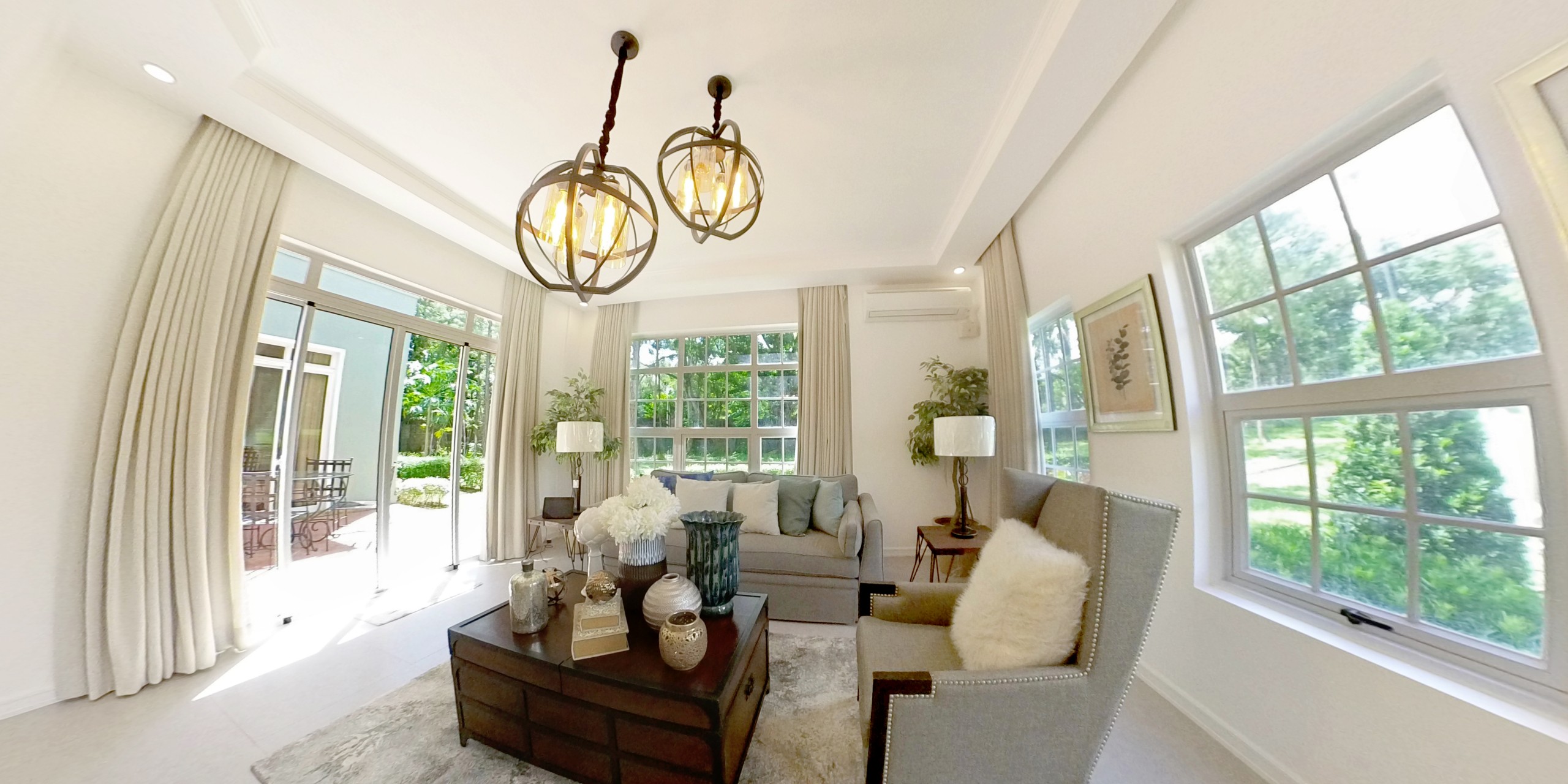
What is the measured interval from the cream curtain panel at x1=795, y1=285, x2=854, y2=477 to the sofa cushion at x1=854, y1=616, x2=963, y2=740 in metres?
2.30

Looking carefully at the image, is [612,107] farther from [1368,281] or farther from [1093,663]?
[1368,281]

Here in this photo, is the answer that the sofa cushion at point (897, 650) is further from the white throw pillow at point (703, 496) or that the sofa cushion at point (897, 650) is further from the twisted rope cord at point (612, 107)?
the twisted rope cord at point (612, 107)

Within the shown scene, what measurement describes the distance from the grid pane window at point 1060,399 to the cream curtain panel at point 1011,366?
90mm

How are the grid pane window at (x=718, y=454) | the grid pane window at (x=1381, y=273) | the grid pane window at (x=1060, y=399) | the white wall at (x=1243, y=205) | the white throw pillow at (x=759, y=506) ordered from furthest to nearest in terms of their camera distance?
the grid pane window at (x=718, y=454) → the white throw pillow at (x=759, y=506) → the grid pane window at (x=1060, y=399) → the grid pane window at (x=1381, y=273) → the white wall at (x=1243, y=205)

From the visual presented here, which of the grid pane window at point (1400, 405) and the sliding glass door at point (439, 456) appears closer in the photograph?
the grid pane window at point (1400, 405)

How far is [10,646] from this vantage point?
1.67 metres

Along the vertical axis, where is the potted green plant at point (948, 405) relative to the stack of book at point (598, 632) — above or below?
above

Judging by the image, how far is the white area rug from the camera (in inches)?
56.3

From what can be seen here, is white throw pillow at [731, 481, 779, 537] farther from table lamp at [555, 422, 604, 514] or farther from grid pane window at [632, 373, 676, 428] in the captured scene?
grid pane window at [632, 373, 676, 428]

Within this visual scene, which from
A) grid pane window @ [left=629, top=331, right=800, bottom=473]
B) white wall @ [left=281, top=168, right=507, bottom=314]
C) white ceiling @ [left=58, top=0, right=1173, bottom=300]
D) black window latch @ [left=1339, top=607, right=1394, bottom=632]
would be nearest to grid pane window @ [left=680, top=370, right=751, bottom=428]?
grid pane window @ [left=629, top=331, right=800, bottom=473]

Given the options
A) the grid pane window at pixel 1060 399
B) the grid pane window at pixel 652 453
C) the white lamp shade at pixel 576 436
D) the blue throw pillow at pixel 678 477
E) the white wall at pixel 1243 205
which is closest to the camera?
the white wall at pixel 1243 205

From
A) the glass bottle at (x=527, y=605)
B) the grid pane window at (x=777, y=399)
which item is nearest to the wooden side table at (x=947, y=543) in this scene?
the grid pane window at (x=777, y=399)

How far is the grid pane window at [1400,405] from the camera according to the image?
1055 mm

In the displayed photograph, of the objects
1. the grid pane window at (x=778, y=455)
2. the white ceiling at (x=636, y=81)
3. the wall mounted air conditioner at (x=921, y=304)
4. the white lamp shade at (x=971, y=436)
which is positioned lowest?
the grid pane window at (x=778, y=455)
